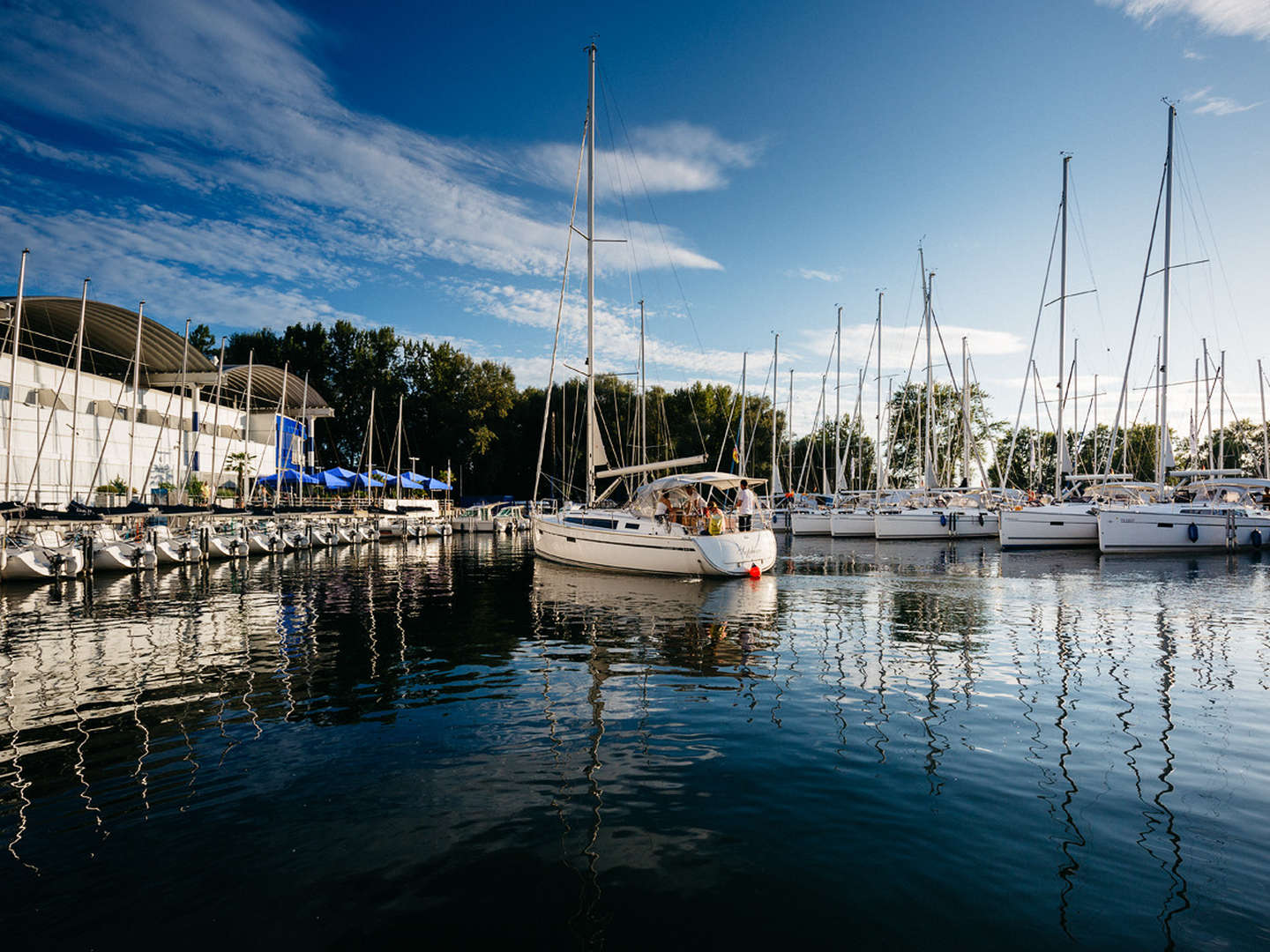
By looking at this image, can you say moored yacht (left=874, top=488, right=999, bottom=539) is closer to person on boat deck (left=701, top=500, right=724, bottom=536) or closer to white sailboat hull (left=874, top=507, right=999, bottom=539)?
white sailboat hull (left=874, top=507, right=999, bottom=539)

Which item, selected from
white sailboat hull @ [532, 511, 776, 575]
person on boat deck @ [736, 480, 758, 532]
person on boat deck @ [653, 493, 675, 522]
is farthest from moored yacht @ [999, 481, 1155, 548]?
person on boat deck @ [653, 493, 675, 522]

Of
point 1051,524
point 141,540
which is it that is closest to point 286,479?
point 141,540

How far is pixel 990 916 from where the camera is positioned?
4.43 meters

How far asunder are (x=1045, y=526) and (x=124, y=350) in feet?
209

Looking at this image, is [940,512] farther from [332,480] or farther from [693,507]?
[332,480]

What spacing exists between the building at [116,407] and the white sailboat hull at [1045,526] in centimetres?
4094

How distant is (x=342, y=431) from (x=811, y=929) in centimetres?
8755

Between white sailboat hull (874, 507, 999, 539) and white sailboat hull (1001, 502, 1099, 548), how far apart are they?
8080 millimetres

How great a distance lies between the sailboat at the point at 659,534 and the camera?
2336cm

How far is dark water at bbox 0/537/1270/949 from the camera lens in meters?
4.47

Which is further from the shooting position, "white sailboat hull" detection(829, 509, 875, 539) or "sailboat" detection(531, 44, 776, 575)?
"white sailboat hull" detection(829, 509, 875, 539)

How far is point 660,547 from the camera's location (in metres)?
23.9

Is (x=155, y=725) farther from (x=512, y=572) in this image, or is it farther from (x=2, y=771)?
(x=512, y=572)

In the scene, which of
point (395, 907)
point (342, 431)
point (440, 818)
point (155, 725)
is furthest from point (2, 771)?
point (342, 431)
